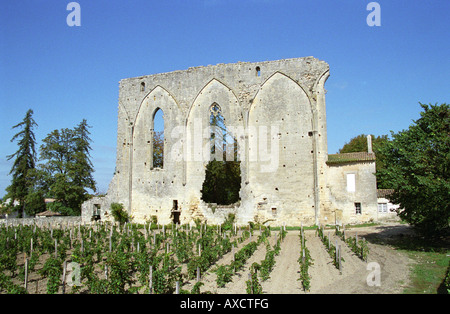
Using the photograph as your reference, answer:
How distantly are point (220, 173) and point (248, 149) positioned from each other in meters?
3.72

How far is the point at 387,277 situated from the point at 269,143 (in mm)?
13495

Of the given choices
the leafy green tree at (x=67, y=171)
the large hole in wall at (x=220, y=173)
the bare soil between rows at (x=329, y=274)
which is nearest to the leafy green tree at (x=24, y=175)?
the leafy green tree at (x=67, y=171)

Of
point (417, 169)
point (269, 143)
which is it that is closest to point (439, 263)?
point (417, 169)

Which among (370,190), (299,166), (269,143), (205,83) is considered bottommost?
(370,190)

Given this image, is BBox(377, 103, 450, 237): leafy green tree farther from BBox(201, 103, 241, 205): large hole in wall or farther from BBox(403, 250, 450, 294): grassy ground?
BBox(201, 103, 241, 205): large hole in wall

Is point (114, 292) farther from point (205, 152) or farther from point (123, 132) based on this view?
point (123, 132)

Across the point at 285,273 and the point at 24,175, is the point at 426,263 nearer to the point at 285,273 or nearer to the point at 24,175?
the point at 285,273

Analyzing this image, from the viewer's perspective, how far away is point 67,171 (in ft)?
105

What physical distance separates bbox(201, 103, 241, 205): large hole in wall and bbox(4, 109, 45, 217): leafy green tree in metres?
17.4

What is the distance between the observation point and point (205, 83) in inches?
966

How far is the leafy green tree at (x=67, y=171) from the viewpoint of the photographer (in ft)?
103

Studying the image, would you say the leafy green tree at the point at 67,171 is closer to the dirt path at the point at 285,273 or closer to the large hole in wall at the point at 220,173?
the large hole in wall at the point at 220,173

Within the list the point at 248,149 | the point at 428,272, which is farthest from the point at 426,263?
the point at 248,149

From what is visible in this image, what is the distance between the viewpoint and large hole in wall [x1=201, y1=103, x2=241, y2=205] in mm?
24094
